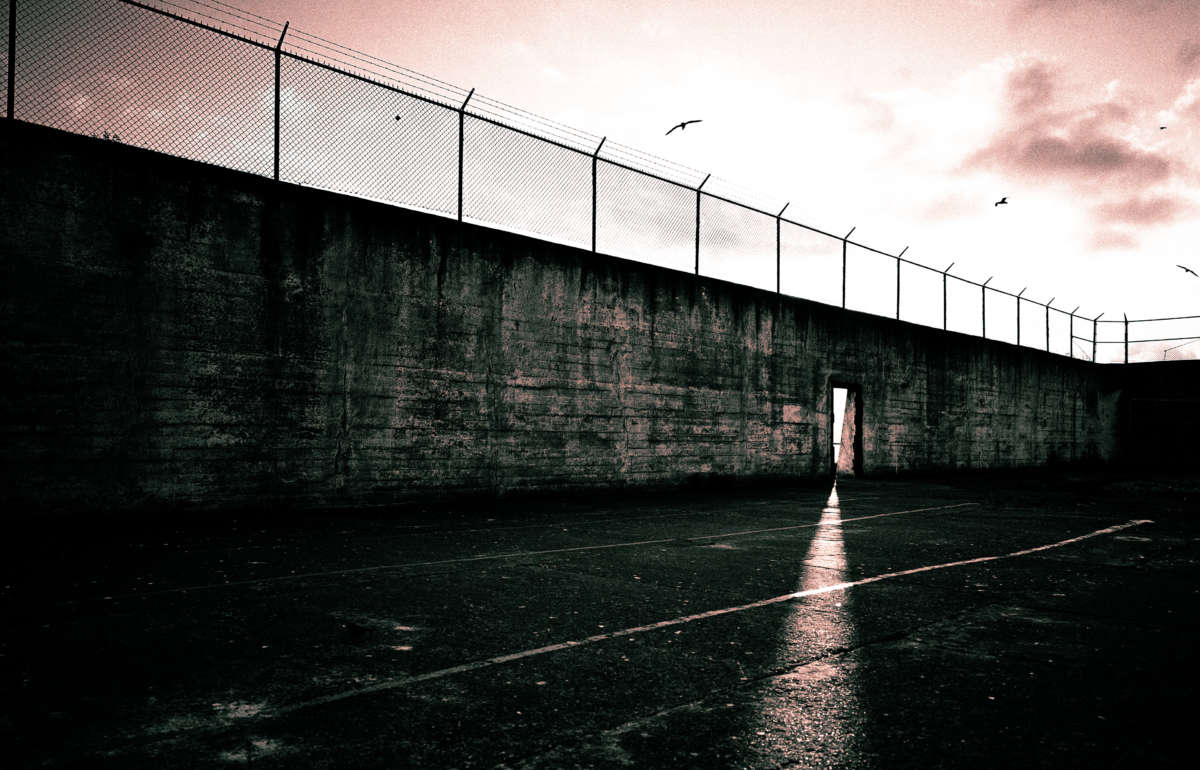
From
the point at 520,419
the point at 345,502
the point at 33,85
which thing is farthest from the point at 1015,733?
the point at 33,85

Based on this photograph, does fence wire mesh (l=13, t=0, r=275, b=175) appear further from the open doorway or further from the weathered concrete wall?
the open doorway

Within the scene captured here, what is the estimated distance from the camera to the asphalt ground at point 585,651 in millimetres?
3023

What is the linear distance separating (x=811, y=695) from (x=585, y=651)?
128 centimetres

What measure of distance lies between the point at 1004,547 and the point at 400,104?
10240 mm

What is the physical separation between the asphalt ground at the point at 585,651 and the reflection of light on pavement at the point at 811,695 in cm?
2

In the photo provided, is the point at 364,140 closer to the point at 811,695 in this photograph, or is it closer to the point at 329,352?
the point at 329,352

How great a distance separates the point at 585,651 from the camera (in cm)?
430

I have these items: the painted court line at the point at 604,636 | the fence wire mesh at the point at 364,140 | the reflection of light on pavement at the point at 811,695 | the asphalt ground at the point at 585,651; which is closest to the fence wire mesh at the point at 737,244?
the fence wire mesh at the point at 364,140

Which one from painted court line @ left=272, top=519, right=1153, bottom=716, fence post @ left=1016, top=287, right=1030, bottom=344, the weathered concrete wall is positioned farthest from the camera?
fence post @ left=1016, top=287, right=1030, bottom=344

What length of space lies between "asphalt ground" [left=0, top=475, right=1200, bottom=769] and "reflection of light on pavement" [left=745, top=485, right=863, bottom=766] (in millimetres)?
20

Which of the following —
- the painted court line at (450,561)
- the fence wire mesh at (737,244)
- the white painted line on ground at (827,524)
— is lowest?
the white painted line on ground at (827,524)

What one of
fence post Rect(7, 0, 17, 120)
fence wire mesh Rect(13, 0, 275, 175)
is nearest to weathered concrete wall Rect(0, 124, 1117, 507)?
fence wire mesh Rect(13, 0, 275, 175)

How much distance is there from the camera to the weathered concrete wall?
873cm

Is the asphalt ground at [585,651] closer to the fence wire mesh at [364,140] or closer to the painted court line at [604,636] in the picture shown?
the painted court line at [604,636]
